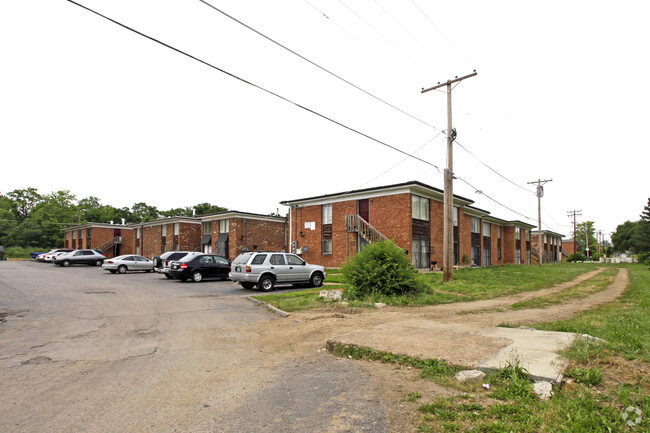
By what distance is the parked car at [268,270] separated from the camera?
53.1 feet

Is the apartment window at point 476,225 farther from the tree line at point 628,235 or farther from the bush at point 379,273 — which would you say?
the tree line at point 628,235

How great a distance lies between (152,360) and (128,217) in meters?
90.8

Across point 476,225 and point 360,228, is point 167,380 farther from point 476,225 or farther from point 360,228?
point 476,225

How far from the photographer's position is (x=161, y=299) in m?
14.1

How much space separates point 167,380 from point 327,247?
87.7 feet

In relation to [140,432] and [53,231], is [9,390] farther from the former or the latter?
[53,231]

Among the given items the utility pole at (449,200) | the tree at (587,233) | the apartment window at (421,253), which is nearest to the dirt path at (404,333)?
the utility pole at (449,200)

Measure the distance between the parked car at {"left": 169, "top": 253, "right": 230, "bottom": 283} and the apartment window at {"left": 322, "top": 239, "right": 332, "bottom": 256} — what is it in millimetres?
10915

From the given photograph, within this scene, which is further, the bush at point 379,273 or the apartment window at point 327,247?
the apartment window at point 327,247

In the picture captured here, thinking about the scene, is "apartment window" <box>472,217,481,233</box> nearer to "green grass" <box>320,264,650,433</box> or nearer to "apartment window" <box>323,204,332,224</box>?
"apartment window" <box>323,204,332,224</box>

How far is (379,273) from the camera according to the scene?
42.9 feet

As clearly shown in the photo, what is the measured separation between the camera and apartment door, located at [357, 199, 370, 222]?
29.3 metres

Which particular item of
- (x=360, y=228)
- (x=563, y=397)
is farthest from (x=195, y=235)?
(x=563, y=397)

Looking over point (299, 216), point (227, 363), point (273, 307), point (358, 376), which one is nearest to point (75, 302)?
point (273, 307)
